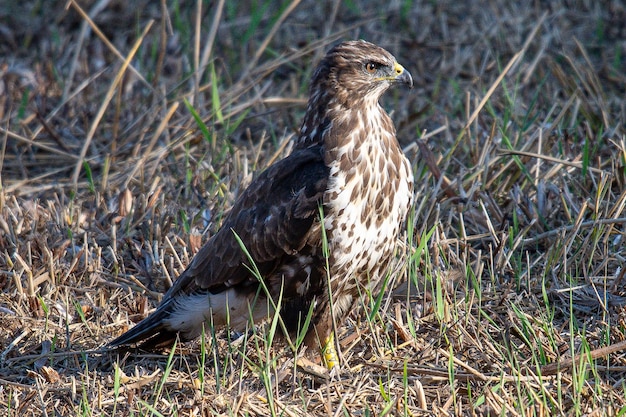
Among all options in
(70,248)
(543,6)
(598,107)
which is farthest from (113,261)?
(543,6)

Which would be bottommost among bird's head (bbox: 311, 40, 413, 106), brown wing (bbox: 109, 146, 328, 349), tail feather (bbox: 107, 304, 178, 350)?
tail feather (bbox: 107, 304, 178, 350)

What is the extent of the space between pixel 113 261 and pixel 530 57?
12.3 ft

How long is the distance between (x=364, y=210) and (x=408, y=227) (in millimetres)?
344

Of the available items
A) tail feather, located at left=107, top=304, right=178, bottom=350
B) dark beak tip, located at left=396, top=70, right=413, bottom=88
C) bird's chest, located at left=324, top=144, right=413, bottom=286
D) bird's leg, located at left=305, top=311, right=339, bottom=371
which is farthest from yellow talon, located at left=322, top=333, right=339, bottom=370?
dark beak tip, located at left=396, top=70, right=413, bottom=88

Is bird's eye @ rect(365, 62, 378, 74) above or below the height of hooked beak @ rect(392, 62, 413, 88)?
above

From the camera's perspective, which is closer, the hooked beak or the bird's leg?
the bird's leg

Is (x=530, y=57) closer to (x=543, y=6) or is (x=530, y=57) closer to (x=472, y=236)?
(x=543, y=6)

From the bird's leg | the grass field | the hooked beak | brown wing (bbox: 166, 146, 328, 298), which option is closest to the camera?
the grass field

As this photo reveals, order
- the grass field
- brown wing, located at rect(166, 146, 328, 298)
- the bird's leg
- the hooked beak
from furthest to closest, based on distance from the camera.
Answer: the hooked beak, the bird's leg, brown wing, located at rect(166, 146, 328, 298), the grass field

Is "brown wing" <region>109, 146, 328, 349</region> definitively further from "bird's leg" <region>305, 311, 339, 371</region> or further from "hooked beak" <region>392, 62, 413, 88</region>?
"hooked beak" <region>392, 62, 413, 88</region>

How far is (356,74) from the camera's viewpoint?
424 cm

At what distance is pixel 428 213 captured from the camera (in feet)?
16.4

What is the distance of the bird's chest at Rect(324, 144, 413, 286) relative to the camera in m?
3.90

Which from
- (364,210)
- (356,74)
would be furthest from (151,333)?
(356,74)
